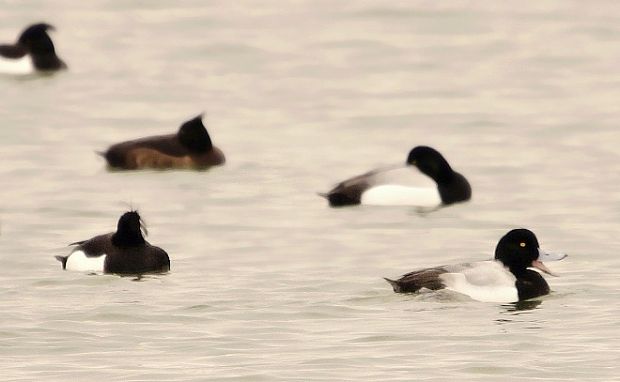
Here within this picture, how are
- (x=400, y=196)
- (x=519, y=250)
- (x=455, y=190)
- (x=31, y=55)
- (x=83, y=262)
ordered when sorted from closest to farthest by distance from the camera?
(x=519, y=250) < (x=83, y=262) < (x=455, y=190) < (x=400, y=196) < (x=31, y=55)

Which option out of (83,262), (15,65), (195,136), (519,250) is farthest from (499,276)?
(15,65)

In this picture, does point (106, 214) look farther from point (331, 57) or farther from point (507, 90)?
point (331, 57)

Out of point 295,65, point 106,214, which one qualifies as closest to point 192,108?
point 295,65

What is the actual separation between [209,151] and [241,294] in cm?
698

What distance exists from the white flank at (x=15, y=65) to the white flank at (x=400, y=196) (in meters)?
10.0

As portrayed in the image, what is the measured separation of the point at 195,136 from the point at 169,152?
0.99 ft

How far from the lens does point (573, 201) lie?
61.7 feet

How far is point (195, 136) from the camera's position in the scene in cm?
2155

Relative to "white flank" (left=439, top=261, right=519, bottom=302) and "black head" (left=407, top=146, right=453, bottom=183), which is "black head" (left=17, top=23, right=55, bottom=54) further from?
"white flank" (left=439, top=261, right=519, bottom=302)

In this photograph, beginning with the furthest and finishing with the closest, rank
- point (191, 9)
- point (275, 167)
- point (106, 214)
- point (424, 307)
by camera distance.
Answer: point (191, 9) → point (275, 167) → point (106, 214) → point (424, 307)

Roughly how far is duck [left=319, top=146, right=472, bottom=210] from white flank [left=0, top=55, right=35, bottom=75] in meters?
9.73

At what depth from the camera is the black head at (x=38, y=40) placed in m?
28.8

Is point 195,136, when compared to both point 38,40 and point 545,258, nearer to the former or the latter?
point 545,258

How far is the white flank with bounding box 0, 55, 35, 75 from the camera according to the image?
2859 cm
